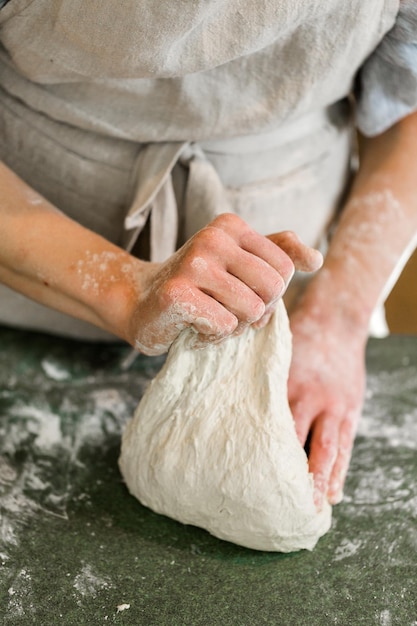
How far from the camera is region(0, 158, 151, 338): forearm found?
86 cm

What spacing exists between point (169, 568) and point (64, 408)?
1.11ft

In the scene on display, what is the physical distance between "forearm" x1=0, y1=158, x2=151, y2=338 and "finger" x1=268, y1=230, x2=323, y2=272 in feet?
0.56

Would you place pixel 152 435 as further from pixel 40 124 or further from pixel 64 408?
pixel 40 124

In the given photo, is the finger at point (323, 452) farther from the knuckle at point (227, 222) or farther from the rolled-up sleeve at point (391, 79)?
the rolled-up sleeve at point (391, 79)

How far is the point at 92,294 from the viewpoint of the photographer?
2.84ft

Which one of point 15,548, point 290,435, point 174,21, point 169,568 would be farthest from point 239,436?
point 174,21

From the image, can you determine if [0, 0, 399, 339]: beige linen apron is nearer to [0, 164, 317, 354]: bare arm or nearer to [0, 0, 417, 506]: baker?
[0, 0, 417, 506]: baker

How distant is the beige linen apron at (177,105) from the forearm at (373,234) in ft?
0.25

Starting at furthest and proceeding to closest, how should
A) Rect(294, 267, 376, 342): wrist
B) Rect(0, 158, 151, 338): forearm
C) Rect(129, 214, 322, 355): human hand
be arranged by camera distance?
Rect(294, 267, 376, 342): wrist
Rect(0, 158, 151, 338): forearm
Rect(129, 214, 322, 355): human hand

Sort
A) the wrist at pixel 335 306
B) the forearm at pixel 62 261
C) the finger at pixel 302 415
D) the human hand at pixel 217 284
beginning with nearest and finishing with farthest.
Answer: the human hand at pixel 217 284, the forearm at pixel 62 261, the finger at pixel 302 415, the wrist at pixel 335 306

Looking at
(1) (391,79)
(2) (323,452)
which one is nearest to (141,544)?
(2) (323,452)

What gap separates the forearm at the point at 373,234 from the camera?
1109 millimetres

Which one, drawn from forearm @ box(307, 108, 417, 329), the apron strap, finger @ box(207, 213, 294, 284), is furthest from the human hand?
forearm @ box(307, 108, 417, 329)

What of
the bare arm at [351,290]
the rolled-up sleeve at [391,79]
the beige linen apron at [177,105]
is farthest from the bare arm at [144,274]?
the rolled-up sleeve at [391,79]
